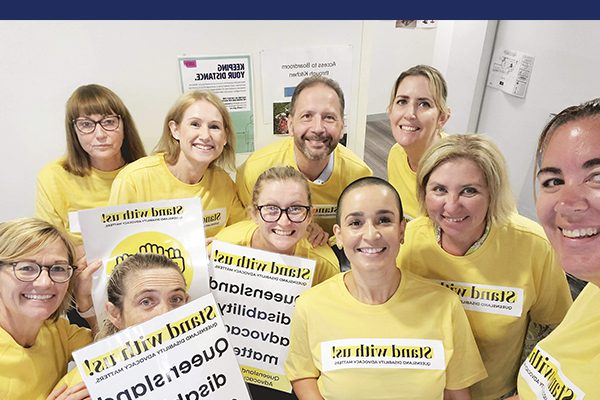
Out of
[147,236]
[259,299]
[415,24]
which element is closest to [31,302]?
[147,236]

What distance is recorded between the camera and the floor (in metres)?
5.94

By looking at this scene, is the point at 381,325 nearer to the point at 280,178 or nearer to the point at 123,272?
the point at 280,178

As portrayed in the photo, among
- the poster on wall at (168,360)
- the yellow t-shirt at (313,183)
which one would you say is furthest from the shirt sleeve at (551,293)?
the poster on wall at (168,360)

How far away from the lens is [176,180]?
8.16 ft

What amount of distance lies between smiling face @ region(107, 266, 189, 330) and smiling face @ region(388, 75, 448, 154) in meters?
1.51

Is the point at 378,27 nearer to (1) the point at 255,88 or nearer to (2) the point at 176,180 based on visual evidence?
(1) the point at 255,88

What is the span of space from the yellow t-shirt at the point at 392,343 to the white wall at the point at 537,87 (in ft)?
10.4

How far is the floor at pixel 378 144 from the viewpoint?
594 centimetres

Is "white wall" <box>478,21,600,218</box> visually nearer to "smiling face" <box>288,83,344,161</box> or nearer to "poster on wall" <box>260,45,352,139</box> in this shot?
"poster on wall" <box>260,45,352,139</box>

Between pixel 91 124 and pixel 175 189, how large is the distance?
1.99 feet

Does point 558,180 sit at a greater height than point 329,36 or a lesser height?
lesser

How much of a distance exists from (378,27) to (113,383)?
645 centimetres

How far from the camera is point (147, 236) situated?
2076 millimetres

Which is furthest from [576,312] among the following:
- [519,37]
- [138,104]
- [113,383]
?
[519,37]
